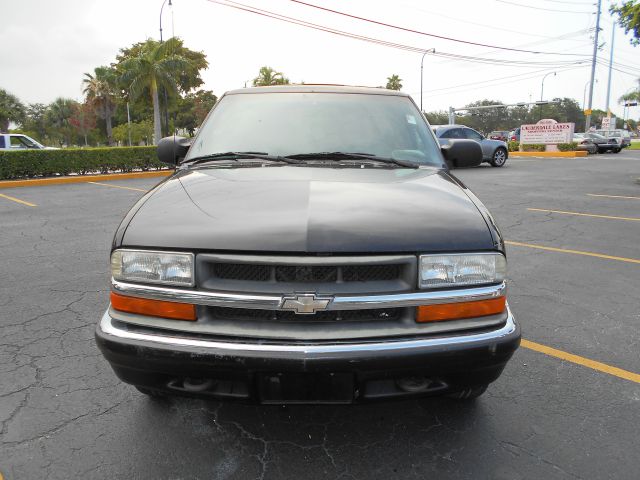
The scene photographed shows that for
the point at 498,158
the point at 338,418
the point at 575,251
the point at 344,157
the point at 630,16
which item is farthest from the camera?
the point at 498,158

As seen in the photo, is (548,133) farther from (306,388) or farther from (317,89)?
(306,388)

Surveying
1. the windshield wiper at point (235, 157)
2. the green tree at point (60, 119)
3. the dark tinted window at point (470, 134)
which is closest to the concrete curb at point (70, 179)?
the dark tinted window at point (470, 134)

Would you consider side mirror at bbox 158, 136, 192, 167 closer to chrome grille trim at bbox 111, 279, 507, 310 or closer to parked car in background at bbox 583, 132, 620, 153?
chrome grille trim at bbox 111, 279, 507, 310

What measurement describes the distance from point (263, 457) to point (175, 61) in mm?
27548

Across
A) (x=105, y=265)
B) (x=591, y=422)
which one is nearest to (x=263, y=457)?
(x=591, y=422)

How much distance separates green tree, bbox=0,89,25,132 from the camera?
214 feet

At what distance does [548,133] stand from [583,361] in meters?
30.6

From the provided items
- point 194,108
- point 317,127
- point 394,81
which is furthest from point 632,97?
point 317,127

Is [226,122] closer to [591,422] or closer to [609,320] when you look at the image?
[591,422]

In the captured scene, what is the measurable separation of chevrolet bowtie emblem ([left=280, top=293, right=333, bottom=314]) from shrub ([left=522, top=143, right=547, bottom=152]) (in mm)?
31917

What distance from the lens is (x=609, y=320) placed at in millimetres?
3725

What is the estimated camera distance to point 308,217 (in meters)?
1.89

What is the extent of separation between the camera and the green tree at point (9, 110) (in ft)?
214

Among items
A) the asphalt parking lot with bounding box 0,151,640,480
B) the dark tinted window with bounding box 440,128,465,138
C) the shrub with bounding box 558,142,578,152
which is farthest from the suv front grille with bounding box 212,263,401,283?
the shrub with bounding box 558,142,578,152
